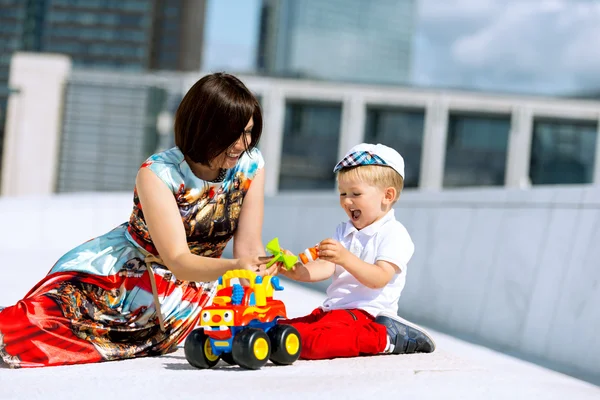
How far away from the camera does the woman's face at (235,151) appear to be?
340cm

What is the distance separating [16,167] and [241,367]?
4735 cm

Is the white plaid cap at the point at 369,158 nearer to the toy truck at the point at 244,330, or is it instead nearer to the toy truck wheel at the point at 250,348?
the toy truck at the point at 244,330

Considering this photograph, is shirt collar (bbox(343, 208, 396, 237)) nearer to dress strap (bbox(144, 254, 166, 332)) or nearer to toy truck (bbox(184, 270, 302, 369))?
toy truck (bbox(184, 270, 302, 369))

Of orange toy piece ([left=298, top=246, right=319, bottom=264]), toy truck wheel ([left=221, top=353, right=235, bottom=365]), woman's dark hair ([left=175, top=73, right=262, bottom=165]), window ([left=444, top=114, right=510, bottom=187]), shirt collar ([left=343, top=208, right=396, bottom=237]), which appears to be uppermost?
window ([left=444, top=114, right=510, bottom=187])

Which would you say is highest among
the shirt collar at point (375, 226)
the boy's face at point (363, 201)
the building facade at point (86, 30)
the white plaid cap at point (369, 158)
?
the building facade at point (86, 30)

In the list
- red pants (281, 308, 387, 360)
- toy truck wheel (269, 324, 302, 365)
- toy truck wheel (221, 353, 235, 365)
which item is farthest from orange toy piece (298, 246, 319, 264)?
toy truck wheel (221, 353, 235, 365)

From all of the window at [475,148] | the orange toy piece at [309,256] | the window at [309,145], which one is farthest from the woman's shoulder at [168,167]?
the window at [475,148]

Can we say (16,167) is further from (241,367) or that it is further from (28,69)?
(241,367)

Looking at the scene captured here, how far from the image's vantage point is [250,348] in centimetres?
305

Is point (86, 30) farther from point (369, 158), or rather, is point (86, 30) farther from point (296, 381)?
point (296, 381)

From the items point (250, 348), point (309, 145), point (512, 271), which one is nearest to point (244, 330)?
Answer: point (250, 348)

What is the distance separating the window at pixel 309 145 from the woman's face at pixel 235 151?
A: 137 ft

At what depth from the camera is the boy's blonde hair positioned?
3680mm

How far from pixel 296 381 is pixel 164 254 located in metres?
0.80
